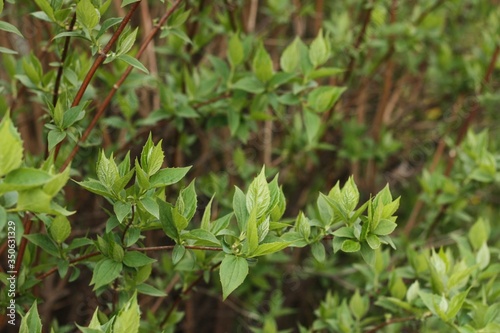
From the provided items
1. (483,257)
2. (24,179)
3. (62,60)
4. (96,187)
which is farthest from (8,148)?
(483,257)

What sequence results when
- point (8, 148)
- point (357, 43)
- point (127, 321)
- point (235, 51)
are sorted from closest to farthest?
point (8, 148) < point (127, 321) < point (235, 51) < point (357, 43)

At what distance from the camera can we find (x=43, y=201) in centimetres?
83

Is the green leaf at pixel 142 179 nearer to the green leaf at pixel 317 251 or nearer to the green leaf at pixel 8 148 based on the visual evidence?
the green leaf at pixel 8 148

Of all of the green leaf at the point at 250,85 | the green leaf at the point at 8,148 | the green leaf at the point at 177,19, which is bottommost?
the green leaf at the point at 250,85

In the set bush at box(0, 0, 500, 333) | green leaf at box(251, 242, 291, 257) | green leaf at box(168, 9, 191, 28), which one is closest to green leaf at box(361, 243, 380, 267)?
bush at box(0, 0, 500, 333)

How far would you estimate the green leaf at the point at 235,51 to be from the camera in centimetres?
155

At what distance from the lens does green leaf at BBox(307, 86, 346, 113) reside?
1.49m

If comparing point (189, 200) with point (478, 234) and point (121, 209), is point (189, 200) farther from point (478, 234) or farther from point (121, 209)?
point (478, 234)

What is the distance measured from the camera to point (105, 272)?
110 cm

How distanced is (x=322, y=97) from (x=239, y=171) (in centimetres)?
56

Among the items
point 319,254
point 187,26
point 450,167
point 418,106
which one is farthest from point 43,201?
point 418,106

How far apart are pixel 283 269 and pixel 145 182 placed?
1.30 metres

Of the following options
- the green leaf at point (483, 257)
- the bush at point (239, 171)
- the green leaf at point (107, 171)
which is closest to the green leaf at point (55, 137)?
the bush at point (239, 171)

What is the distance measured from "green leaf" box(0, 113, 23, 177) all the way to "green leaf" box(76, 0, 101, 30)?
0.36 m
